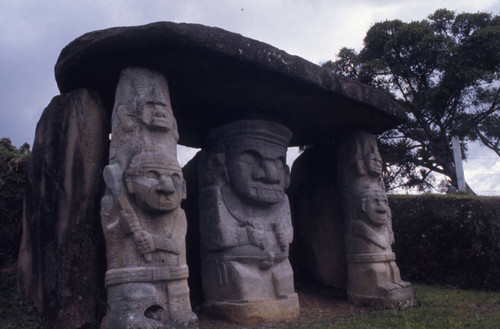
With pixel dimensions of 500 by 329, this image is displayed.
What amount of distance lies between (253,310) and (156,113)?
7.72 feet

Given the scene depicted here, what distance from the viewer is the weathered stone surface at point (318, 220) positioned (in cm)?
696

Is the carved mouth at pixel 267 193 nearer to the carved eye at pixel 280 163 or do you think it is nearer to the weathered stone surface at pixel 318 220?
the carved eye at pixel 280 163

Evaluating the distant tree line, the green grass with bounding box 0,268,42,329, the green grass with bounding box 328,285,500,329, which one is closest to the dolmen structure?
the green grass with bounding box 0,268,42,329

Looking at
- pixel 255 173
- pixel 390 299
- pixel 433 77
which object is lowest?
pixel 390 299

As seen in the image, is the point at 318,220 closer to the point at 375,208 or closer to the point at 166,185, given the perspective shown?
the point at 375,208

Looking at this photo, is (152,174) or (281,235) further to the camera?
(281,235)

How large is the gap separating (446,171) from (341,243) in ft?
28.3

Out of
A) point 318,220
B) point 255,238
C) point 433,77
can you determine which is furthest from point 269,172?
point 433,77

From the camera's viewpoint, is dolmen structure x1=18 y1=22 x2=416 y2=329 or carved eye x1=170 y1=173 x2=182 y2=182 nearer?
dolmen structure x1=18 y1=22 x2=416 y2=329

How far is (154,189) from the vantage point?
401 cm

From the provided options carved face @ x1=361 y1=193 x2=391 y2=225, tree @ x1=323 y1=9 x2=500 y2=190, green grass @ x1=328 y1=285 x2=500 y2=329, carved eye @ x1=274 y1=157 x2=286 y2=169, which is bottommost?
green grass @ x1=328 y1=285 x2=500 y2=329

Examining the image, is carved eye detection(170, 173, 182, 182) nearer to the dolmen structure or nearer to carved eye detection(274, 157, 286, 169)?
the dolmen structure

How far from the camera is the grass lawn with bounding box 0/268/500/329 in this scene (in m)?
4.75

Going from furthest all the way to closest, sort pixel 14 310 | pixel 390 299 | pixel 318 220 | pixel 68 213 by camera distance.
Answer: pixel 318 220, pixel 390 299, pixel 14 310, pixel 68 213
